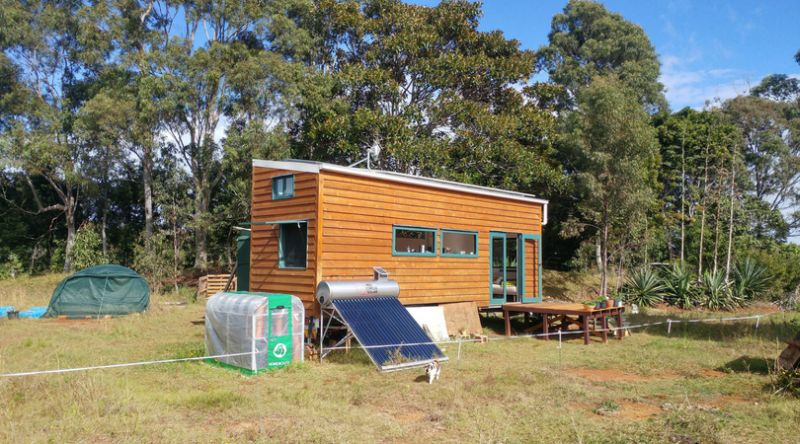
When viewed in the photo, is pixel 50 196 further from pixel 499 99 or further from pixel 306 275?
pixel 306 275

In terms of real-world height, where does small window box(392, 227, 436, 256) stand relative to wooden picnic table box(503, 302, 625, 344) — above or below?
above

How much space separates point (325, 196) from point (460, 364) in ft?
13.8

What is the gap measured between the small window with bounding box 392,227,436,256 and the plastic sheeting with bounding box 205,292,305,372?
4.50m

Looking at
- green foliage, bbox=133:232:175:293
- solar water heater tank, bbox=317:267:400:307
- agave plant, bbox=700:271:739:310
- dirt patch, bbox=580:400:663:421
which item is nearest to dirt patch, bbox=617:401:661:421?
dirt patch, bbox=580:400:663:421

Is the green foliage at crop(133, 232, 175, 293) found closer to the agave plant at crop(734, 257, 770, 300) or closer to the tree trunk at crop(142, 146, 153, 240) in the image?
the tree trunk at crop(142, 146, 153, 240)

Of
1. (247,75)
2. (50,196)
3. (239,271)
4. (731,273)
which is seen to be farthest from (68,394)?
(50,196)

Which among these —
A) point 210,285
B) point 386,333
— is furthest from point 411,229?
point 210,285

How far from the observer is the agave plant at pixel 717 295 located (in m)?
20.3

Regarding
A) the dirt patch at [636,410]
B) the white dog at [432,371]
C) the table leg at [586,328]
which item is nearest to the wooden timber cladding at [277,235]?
the white dog at [432,371]

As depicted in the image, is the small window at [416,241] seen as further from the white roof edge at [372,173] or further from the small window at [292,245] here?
the small window at [292,245]

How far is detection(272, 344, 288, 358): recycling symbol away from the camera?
9.97 metres

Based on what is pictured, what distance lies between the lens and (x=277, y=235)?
506 inches

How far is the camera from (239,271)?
51.0 feet

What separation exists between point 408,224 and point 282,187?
2.97 m
